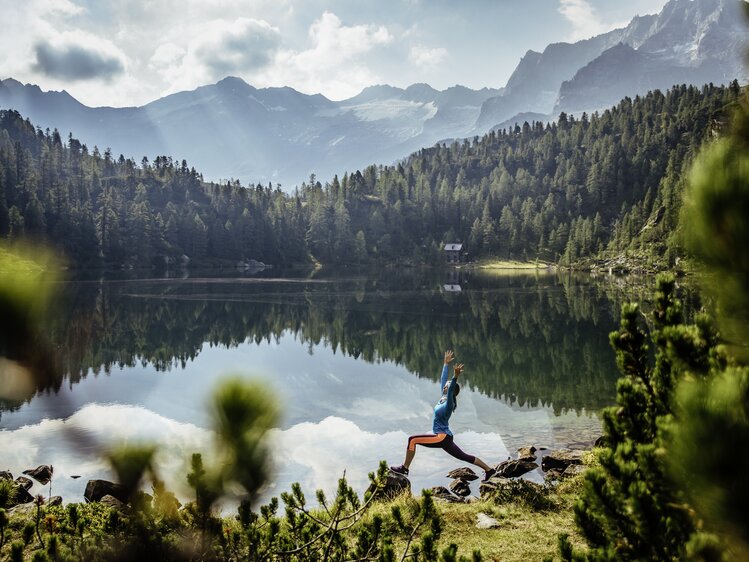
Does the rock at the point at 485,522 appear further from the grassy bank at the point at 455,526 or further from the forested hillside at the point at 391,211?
the forested hillside at the point at 391,211

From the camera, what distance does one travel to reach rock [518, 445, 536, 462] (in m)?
16.7

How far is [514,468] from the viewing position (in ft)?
50.8

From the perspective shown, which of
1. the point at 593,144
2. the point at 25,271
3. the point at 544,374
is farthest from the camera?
the point at 593,144

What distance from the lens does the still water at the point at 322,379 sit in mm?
3732

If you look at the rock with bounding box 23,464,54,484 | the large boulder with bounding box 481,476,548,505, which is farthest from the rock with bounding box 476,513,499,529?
the rock with bounding box 23,464,54,484

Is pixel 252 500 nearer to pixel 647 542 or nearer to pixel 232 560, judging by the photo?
pixel 232 560

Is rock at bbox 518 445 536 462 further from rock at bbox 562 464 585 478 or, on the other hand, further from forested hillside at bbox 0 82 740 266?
forested hillside at bbox 0 82 740 266

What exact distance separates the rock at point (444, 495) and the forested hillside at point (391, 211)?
13385 centimetres

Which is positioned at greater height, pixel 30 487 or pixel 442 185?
pixel 442 185

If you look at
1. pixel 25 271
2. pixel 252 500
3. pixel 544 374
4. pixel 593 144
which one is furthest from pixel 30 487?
pixel 593 144

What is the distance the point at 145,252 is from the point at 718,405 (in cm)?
16509

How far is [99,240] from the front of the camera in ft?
462

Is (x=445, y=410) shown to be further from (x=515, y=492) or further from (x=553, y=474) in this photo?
(x=553, y=474)

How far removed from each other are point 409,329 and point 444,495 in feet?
107
